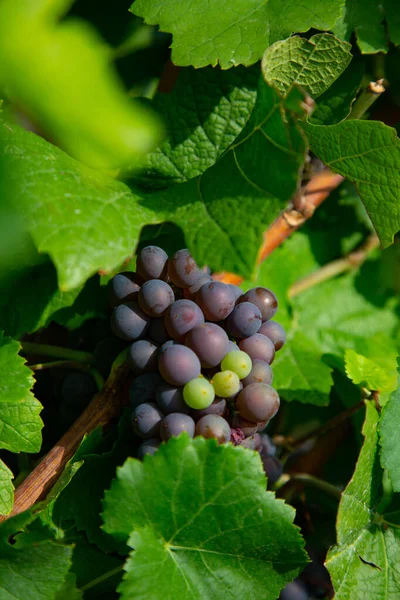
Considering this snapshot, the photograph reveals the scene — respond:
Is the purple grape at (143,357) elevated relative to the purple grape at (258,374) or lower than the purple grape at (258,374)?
elevated

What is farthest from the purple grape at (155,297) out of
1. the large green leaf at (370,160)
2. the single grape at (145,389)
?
the large green leaf at (370,160)

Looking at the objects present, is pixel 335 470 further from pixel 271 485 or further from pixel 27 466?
pixel 27 466

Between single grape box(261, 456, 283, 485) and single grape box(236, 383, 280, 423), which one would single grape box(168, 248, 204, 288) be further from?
single grape box(261, 456, 283, 485)

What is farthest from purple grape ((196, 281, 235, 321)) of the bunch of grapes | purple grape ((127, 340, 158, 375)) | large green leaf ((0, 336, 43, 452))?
large green leaf ((0, 336, 43, 452))

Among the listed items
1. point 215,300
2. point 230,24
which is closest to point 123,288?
point 215,300

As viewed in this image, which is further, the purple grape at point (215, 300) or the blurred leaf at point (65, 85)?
the purple grape at point (215, 300)

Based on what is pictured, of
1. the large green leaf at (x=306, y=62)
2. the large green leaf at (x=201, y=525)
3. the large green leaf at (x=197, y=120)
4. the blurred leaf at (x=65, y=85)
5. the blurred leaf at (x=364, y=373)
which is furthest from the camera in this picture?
the blurred leaf at (x=364, y=373)

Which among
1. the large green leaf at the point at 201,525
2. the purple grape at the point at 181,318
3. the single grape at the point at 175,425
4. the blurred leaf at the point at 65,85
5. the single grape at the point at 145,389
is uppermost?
the blurred leaf at the point at 65,85

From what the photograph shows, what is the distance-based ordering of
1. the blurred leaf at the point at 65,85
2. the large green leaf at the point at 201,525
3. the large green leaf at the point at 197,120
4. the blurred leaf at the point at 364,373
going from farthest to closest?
the blurred leaf at the point at 364,373, the large green leaf at the point at 197,120, the large green leaf at the point at 201,525, the blurred leaf at the point at 65,85

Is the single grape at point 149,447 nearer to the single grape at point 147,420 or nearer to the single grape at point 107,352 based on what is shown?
the single grape at point 147,420
